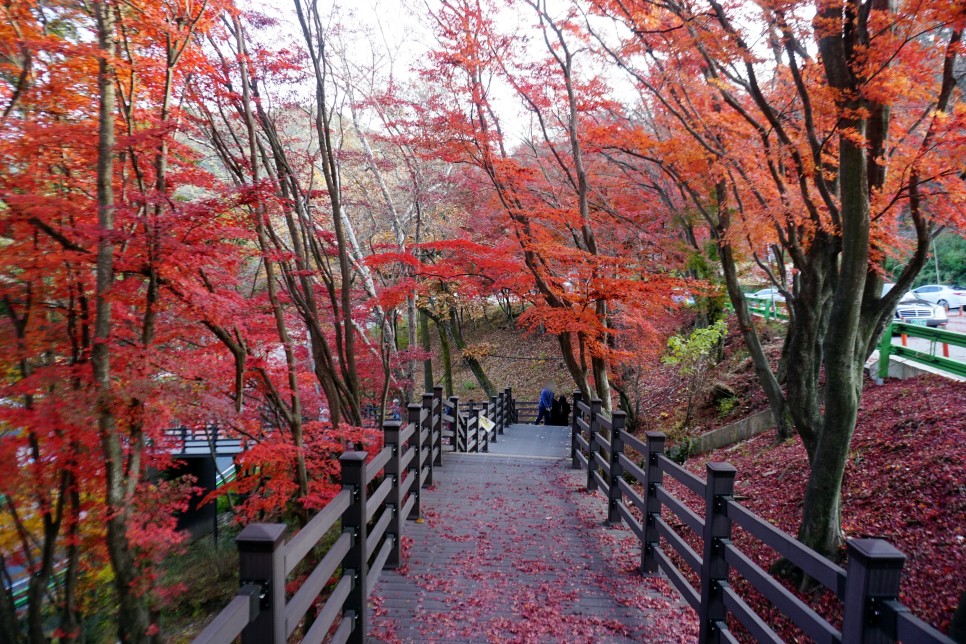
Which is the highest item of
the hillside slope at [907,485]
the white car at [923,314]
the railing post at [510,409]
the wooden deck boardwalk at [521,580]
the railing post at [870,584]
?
the white car at [923,314]

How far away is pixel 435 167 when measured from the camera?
13578 millimetres

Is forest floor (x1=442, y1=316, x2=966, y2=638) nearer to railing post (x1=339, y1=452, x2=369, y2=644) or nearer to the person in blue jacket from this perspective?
railing post (x1=339, y1=452, x2=369, y2=644)

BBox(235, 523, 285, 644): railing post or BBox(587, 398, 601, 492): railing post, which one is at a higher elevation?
BBox(235, 523, 285, 644): railing post

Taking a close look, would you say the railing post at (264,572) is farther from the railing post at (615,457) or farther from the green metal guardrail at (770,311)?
the green metal guardrail at (770,311)

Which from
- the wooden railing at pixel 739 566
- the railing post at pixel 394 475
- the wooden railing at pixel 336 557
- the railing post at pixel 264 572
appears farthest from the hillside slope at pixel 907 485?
the railing post at pixel 264 572

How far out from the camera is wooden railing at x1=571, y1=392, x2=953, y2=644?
1.99 meters

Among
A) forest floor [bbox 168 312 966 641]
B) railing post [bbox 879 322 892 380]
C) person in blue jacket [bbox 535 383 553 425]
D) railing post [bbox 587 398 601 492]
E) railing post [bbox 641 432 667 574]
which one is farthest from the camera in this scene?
person in blue jacket [bbox 535 383 553 425]

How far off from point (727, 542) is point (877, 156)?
376cm

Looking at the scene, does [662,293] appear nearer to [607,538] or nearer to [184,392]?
[607,538]

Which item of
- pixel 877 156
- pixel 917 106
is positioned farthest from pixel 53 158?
pixel 917 106

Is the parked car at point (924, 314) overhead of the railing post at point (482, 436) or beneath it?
overhead

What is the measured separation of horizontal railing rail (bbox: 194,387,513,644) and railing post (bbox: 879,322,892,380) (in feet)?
27.3

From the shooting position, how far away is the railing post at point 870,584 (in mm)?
1983

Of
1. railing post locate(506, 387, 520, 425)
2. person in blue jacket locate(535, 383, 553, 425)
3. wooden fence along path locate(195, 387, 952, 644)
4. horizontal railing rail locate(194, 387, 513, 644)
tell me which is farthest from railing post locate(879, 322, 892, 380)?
railing post locate(506, 387, 520, 425)
